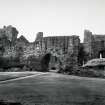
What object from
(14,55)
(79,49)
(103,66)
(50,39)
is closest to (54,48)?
(50,39)

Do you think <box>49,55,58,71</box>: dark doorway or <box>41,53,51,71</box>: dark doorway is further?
<box>41,53,51,71</box>: dark doorway

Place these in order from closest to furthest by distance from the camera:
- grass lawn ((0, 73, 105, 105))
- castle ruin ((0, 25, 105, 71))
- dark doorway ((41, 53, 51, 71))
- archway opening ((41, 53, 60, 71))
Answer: grass lawn ((0, 73, 105, 105))
castle ruin ((0, 25, 105, 71))
archway opening ((41, 53, 60, 71))
dark doorway ((41, 53, 51, 71))

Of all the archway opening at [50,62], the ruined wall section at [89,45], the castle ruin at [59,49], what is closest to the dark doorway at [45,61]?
the archway opening at [50,62]

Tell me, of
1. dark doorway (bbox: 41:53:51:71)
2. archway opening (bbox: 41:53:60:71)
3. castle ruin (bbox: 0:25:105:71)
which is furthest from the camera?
dark doorway (bbox: 41:53:51:71)

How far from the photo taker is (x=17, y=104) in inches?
70.1

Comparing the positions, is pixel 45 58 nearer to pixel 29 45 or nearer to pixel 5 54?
pixel 29 45

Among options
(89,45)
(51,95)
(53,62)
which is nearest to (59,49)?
(53,62)

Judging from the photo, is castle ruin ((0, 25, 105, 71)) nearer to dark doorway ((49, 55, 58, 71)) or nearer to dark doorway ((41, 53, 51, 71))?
dark doorway ((49, 55, 58, 71))

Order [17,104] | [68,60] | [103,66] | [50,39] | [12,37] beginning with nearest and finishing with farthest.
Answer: [17,104] < [103,66] < [68,60] < [50,39] < [12,37]

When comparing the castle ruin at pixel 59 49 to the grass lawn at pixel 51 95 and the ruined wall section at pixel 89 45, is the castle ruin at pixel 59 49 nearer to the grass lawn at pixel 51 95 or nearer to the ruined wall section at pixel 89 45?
the ruined wall section at pixel 89 45

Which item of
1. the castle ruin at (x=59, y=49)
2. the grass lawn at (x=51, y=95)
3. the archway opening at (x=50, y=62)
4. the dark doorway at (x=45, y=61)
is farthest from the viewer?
the dark doorway at (x=45, y=61)

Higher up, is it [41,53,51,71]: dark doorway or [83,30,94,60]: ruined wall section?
[83,30,94,60]: ruined wall section

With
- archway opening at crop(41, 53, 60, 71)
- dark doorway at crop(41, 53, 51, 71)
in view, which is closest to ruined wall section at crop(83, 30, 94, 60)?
archway opening at crop(41, 53, 60, 71)

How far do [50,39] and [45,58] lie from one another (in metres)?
3.10
